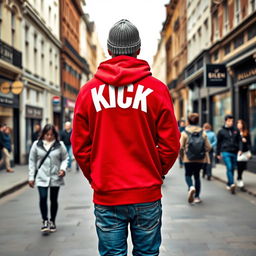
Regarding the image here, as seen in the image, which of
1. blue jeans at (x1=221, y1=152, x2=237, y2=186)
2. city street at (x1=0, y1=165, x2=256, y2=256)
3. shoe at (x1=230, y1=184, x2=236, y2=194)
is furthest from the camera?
blue jeans at (x1=221, y1=152, x2=237, y2=186)

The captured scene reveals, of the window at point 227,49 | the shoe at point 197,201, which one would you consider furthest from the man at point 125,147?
the window at point 227,49

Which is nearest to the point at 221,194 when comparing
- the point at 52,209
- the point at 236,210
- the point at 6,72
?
the point at 236,210

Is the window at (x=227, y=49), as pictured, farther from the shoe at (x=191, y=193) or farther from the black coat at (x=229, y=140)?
the shoe at (x=191, y=193)

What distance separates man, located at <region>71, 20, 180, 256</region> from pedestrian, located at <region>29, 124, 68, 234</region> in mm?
4173

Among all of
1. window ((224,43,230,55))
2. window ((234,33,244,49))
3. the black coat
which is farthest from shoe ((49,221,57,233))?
window ((224,43,230,55))

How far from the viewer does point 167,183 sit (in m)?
12.9

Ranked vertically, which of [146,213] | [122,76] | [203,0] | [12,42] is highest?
[203,0]

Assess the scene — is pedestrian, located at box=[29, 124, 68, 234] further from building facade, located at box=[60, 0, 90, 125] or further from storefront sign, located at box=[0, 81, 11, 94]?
building facade, located at box=[60, 0, 90, 125]

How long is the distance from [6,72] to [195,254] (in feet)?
52.6

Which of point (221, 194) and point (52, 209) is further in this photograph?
point (221, 194)

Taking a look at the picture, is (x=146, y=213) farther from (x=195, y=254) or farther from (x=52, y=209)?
(x=52, y=209)

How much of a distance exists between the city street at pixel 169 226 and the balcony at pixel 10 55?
31.9 ft

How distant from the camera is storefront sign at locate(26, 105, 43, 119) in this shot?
23.5m

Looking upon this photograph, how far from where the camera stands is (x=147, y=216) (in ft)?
8.73
